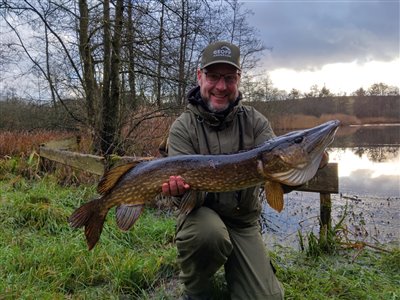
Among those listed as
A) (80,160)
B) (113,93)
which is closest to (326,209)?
(80,160)

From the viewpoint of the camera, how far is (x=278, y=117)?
2692 cm

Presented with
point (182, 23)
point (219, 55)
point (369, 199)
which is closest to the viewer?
point (219, 55)

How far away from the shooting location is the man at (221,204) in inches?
98.1

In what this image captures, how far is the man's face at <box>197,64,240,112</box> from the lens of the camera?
9.31ft

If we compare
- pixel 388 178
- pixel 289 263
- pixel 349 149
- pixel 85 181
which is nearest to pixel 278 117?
pixel 349 149

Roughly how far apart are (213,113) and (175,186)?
65cm

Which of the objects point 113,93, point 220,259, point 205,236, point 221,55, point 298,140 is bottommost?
point 220,259

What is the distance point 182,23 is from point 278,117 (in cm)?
1967

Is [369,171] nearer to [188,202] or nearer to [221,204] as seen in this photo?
[221,204]

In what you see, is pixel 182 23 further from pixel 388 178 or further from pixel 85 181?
pixel 388 178

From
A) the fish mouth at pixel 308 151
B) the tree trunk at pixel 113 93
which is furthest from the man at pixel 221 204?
the tree trunk at pixel 113 93

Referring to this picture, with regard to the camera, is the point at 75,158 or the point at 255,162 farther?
the point at 75,158

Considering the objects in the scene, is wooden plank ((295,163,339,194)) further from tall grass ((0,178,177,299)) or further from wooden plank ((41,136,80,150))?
wooden plank ((41,136,80,150))

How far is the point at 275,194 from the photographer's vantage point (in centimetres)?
238
